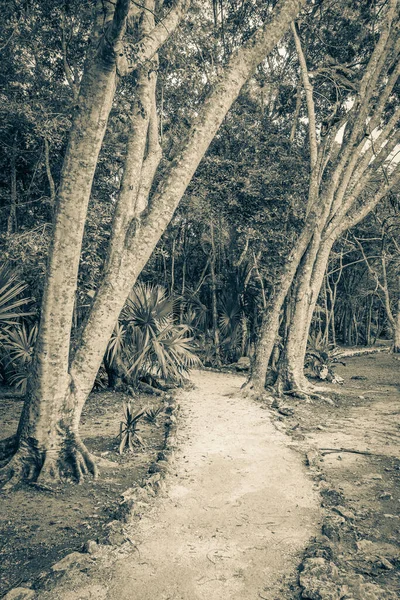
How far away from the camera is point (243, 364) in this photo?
41.9 feet

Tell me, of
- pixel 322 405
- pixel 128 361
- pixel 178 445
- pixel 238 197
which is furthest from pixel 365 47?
pixel 178 445

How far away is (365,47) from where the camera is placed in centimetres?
1051

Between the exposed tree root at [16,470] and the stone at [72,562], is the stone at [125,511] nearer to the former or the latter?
the stone at [72,562]

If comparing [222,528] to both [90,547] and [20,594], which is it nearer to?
[90,547]

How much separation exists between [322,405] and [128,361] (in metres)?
3.73

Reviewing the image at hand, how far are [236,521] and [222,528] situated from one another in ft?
0.56

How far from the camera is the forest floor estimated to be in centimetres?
266

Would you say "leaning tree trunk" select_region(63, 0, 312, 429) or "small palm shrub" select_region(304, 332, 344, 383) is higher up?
"leaning tree trunk" select_region(63, 0, 312, 429)

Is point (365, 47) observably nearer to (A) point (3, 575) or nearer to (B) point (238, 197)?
(B) point (238, 197)

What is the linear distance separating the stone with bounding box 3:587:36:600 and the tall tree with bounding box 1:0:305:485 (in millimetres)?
1613

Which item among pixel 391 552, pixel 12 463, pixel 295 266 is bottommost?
pixel 391 552

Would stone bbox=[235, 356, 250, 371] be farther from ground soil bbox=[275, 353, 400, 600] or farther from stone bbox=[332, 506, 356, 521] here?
stone bbox=[332, 506, 356, 521]

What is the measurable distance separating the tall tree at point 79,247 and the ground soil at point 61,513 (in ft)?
0.79

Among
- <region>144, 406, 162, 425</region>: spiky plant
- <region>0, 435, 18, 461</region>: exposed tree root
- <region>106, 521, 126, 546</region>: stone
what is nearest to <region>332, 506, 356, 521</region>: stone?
<region>106, 521, 126, 546</region>: stone
